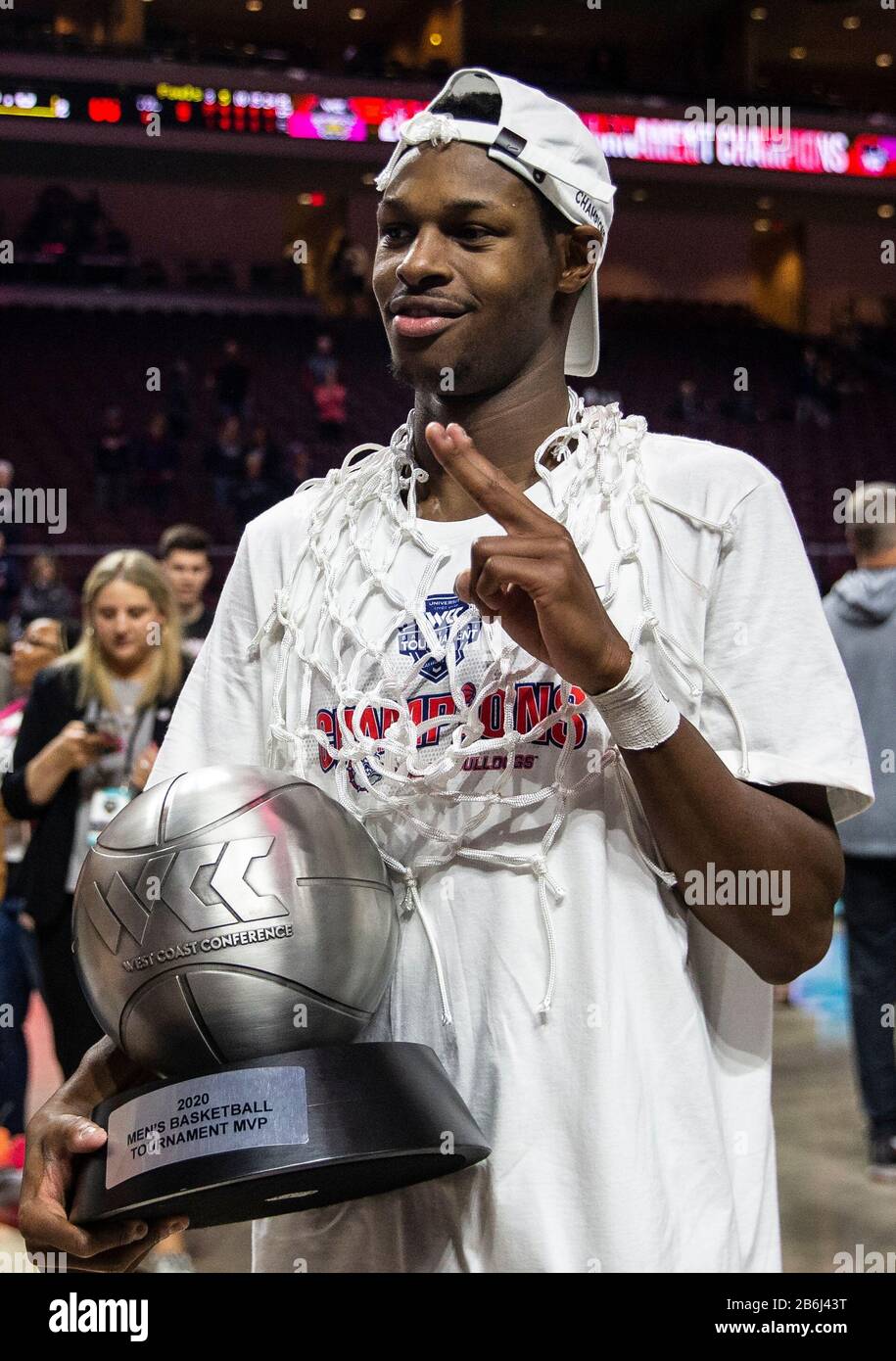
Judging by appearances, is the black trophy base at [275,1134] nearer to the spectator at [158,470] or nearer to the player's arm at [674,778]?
the player's arm at [674,778]

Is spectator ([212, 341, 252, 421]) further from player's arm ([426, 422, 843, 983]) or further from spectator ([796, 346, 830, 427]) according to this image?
player's arm ([426, 422, 843, 983])

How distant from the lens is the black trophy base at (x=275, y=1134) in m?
1.24

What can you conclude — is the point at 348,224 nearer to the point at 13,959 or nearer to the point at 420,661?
the point at 13,959

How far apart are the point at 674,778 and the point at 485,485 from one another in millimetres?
306

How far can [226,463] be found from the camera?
45.6 feet

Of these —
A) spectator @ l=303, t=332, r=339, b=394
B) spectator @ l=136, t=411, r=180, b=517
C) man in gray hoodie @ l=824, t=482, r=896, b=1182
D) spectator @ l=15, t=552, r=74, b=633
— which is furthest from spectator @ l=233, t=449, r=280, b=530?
man in gray hoodie @ l=824, t=482, r=896, b=1182

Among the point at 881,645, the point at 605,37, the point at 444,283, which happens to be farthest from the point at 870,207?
the point at 444,283

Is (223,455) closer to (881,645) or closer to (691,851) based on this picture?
(881,645)

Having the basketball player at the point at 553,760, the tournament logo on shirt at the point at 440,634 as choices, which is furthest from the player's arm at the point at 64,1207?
the tournament logo on shirt at the point at 440,634

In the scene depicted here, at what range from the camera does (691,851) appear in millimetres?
1365

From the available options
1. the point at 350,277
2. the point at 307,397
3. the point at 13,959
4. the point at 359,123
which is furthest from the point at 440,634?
the point at 359,123

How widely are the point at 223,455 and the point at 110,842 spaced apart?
12.8m

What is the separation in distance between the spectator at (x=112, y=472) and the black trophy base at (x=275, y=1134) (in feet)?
43.0

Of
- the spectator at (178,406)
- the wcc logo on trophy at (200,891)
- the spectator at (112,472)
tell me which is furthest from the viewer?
the spectator at (178,406)
